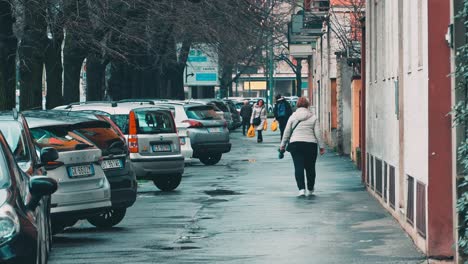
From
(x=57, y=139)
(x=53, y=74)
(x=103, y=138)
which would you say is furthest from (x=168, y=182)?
(x=53, y=74)

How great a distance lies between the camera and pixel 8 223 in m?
10.1

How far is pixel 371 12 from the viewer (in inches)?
945

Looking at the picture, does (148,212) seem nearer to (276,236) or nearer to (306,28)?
(276,236)

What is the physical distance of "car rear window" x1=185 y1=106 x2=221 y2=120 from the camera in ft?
117

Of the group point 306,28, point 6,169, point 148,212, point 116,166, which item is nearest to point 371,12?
point 148,212

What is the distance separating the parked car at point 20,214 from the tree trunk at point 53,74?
22345mm

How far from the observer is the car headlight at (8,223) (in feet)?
32.8

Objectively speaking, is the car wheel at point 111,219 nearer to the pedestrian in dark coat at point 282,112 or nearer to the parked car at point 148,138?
the parked car at point 148,138

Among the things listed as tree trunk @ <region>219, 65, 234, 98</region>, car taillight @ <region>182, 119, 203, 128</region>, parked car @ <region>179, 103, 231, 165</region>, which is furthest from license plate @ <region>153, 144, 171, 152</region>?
tree trunk @ <region>219, 65, 234, 98</region>

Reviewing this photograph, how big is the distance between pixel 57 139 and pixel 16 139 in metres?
2.89

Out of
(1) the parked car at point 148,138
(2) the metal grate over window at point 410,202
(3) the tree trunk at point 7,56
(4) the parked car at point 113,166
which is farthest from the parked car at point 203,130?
(2) the metal grate over window at point 410,202

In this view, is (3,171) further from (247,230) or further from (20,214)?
(247,230)

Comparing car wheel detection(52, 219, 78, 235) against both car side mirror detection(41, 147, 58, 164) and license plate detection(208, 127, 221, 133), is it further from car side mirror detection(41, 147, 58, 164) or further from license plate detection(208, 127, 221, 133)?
license plate detection(208, 127, 221, 133)

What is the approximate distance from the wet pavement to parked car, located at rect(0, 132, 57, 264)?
2.82 metres
